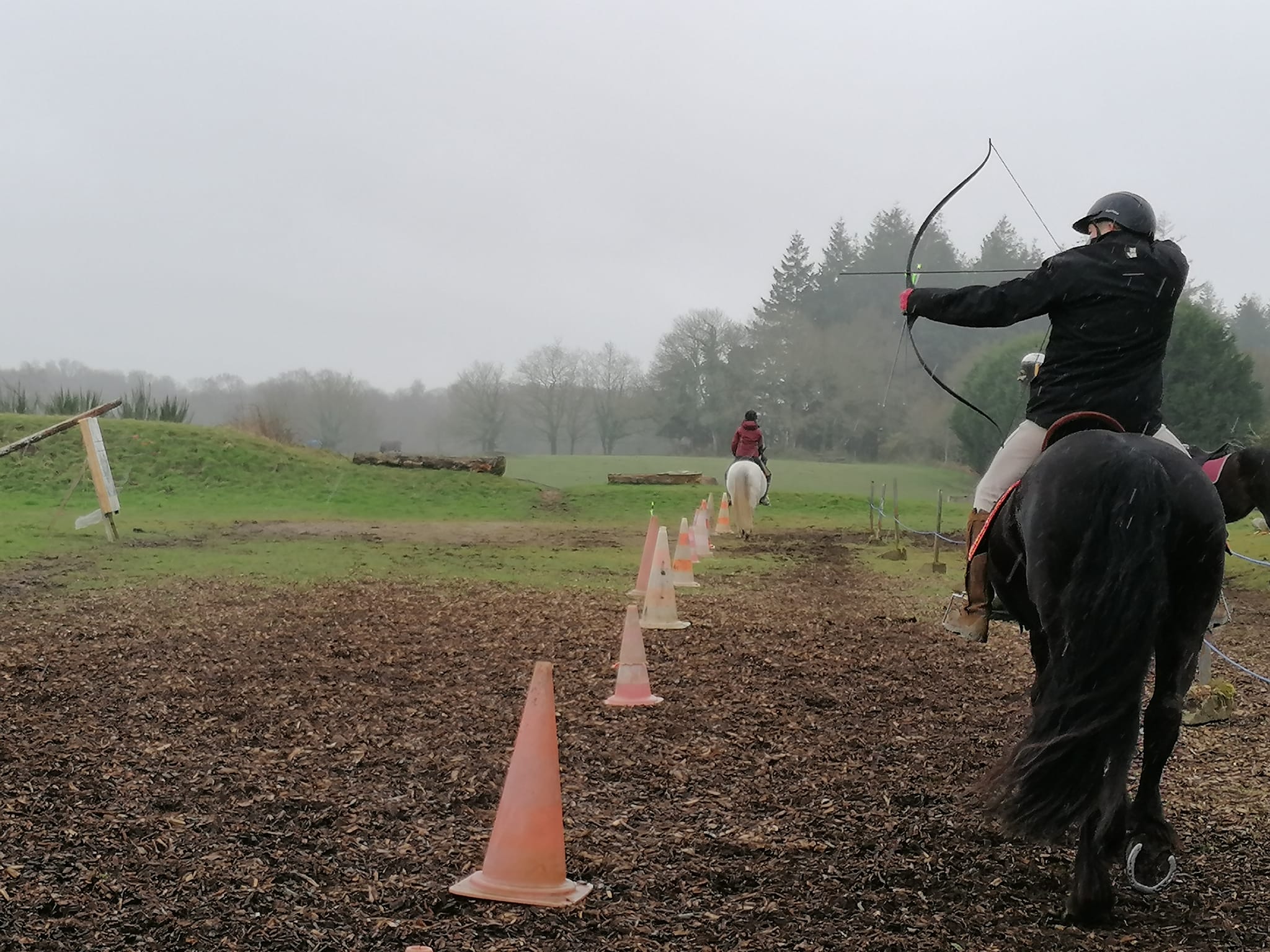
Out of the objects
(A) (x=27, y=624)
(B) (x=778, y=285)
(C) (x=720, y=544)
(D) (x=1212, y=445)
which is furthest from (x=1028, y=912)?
(B) (x=778, y=285)

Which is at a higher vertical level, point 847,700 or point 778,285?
point 778,285

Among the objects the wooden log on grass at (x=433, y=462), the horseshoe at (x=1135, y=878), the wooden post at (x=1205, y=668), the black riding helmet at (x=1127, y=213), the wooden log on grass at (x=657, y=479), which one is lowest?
the horseshoe at (x=1135, y=878)

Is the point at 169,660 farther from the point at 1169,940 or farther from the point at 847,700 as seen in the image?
the point at 1169,940

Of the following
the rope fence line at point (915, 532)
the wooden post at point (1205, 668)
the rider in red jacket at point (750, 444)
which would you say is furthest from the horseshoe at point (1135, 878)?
the rider in red jacket at point (750, 444)

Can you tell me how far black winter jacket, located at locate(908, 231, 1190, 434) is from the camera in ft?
14.5

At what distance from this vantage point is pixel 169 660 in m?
8.42

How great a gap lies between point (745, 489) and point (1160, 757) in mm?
18256

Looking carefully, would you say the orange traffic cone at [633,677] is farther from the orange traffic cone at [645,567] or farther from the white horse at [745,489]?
the white horse at [745,489]

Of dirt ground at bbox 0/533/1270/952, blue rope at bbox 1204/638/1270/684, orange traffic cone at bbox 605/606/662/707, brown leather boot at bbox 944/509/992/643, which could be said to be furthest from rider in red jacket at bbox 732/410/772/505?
brown leather boot at bbox 944/509/992/643

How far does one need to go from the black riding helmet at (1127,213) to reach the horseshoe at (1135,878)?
7.63 feet

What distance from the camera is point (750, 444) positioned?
2359 cm

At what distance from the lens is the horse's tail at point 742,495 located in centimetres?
2234

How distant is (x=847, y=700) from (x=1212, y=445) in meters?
25.9

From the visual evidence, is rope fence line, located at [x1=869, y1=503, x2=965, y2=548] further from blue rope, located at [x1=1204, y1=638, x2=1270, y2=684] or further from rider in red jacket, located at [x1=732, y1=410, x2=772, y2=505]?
blue rope, located at [x1=1204, y1=638, x2=1270, y2=684]
